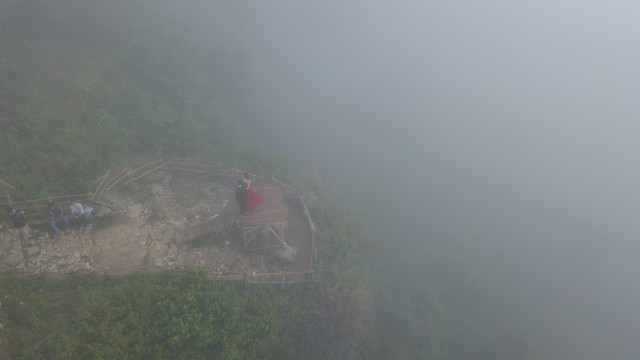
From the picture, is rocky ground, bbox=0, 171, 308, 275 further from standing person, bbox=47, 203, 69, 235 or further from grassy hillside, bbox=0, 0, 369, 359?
grassy hillside, bbox=0, 0, 369, 359

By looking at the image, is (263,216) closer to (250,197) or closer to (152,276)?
(250,197)

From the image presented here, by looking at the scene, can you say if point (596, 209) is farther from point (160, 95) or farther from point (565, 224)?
point (160, 95)

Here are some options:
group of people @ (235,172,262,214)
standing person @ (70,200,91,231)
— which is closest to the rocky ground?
standing person @ (70,200,91,231)

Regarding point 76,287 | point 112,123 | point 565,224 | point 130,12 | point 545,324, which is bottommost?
point 545,324

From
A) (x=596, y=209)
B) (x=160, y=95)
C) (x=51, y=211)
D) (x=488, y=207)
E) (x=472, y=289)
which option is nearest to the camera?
(x=51, y=211)

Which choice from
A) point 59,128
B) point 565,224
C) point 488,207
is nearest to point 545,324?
point 488,207

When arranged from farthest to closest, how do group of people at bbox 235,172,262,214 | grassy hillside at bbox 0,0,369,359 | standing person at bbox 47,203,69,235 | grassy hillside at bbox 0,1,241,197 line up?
1. grassy hillside at bbox 0,1,241,197
2. group of people at bbox 235,172,262,214
3. standing person at bbox 47,203,69,235
4. grassy hillside at bbox 0,0,369,359

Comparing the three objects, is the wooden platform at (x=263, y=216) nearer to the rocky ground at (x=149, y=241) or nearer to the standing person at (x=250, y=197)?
the standing person at (x=250, y=197)

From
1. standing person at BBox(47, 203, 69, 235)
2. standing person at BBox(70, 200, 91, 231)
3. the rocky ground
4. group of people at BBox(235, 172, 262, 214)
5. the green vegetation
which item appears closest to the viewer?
the green vegetation
